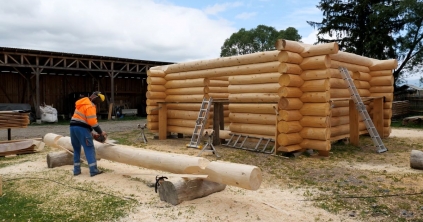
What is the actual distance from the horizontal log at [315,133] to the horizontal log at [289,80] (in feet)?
4.53

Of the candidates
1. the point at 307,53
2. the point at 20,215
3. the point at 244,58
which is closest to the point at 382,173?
the point at 307,53

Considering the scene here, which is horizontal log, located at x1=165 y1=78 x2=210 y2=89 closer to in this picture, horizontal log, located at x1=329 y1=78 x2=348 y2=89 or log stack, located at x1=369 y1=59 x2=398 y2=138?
horizontal log, located at x1=329 y1=78 x2=348 y2=89

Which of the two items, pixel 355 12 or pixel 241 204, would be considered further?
pixel 355 12

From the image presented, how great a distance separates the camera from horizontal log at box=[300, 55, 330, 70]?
9578 millimetres

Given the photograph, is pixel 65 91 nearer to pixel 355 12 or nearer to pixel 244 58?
pixel 244 58

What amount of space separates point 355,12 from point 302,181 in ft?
72.2

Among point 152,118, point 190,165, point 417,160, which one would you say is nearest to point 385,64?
point 417,160

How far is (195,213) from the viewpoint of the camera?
5.08 meters

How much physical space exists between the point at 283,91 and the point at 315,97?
0.95 metres

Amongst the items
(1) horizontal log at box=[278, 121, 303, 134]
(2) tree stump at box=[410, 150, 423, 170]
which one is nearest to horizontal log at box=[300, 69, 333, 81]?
(1) horizontal log at box=[278, 121, 303, 134]

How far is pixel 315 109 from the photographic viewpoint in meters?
9.80

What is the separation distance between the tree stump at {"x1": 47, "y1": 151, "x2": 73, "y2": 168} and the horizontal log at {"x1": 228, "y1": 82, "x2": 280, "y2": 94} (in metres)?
5.77

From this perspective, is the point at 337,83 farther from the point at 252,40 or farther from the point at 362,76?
the point at 252,40

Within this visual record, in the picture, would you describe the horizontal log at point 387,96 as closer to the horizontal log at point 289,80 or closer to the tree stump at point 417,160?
the horizontal log at point 289,80
